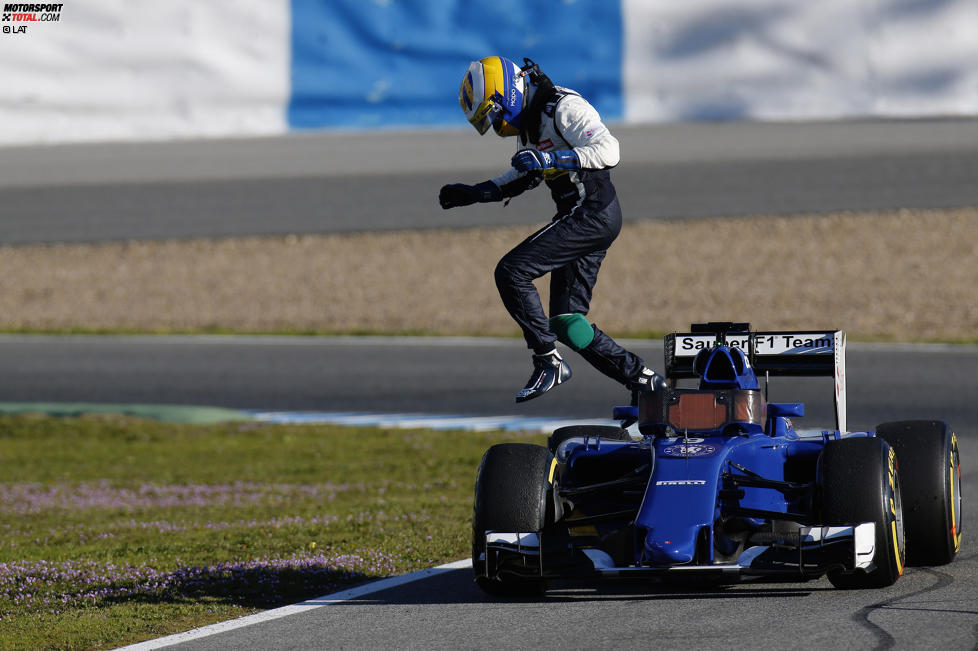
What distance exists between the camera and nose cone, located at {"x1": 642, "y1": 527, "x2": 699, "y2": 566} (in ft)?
19.7

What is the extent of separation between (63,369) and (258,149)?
6985 millimetres

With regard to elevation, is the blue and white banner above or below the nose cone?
above

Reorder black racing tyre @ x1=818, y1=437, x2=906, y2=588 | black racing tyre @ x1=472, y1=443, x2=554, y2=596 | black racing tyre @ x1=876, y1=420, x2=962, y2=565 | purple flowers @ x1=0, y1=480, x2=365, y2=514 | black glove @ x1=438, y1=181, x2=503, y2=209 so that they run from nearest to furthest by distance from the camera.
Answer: black racing tyre @ x1=818, y1=437, x2=906, y2=588 → black racing tyre @ x1=472, y1=443, x2=554, y2=596 → black racing tyre @ x1=876, y1=420, x2=962, y2=565 → black glove @ x1=438, y1=181, x2=503, y2=209 → purple flowers @ x1=0, y1=480, x2=365, y2=514

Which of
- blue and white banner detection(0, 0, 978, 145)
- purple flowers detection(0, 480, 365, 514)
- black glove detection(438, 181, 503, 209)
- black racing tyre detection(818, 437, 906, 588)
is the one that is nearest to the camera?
black racing tyre detection(818, 437, 906, 588)

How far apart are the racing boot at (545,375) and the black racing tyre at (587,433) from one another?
0.74ft

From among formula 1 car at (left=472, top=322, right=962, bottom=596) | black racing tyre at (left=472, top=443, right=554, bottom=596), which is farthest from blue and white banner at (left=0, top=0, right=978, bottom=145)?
black racing tyre at (left=472, top=443, right=554, bottom=596)

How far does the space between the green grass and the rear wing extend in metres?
1.71

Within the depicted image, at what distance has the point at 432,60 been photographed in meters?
20.0

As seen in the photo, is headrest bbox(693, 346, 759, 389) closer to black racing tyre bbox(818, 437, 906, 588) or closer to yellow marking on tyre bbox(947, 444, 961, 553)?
black racing tyre bbox(818, 437, 906, 588)

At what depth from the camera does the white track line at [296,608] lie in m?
6.02

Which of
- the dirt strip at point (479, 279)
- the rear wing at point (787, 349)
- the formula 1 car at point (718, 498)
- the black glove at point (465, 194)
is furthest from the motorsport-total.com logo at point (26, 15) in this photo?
the formula 1 car at point (718, 498)

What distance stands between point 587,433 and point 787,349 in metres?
1.08

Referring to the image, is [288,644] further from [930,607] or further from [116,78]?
[116,78]

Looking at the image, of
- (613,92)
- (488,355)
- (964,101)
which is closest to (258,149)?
(613,92)
